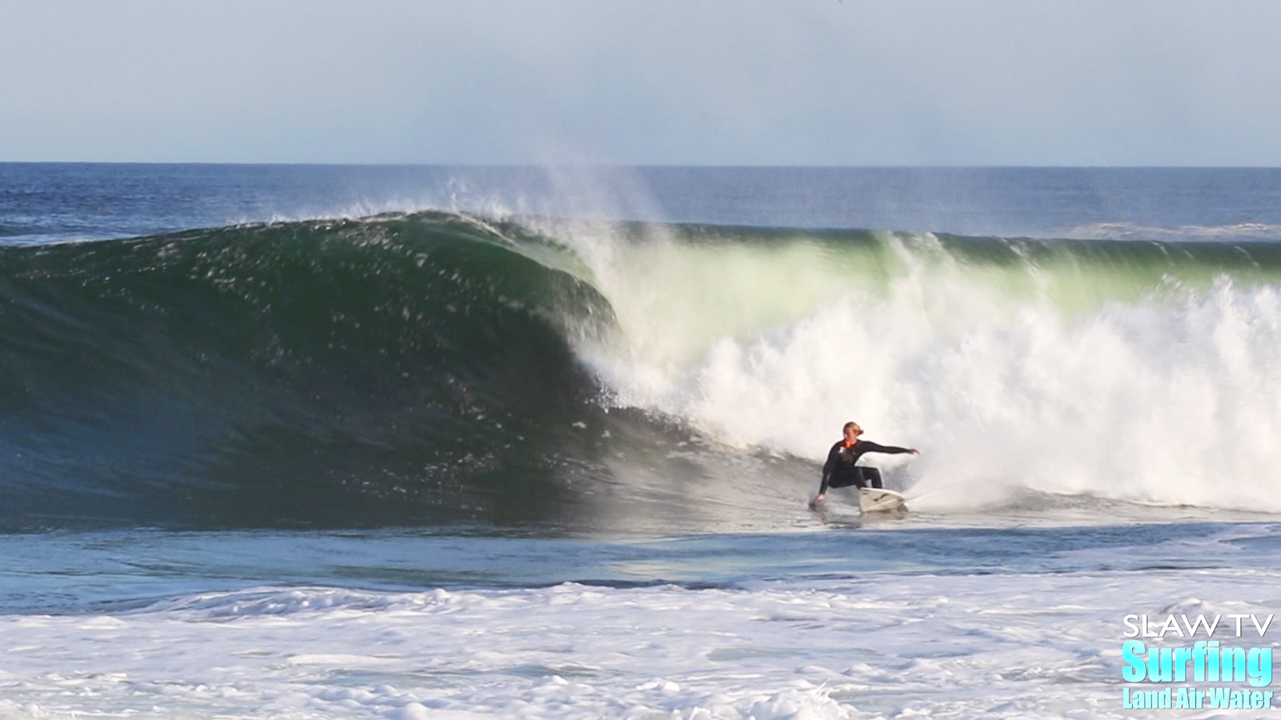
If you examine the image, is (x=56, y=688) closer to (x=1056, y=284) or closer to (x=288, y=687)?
(x=288, y=687)

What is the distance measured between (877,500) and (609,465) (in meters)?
2.19

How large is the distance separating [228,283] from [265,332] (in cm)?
102

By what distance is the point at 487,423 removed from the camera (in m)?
11.5

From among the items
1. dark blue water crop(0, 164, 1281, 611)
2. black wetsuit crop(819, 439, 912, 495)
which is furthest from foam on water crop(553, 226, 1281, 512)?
dark blue water crop(0, 164, 1281, 611)

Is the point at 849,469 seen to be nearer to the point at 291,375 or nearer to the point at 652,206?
the point at 291,375

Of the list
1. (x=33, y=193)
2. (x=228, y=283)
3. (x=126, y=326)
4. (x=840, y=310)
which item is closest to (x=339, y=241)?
(x=228, y=283)

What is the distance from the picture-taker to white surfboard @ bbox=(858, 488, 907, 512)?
968 centimetres

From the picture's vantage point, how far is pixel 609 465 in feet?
35.8

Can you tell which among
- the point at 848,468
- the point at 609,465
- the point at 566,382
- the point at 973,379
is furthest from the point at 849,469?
the point at 566,382

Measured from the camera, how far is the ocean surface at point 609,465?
209 inches

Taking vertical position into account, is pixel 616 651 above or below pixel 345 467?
below

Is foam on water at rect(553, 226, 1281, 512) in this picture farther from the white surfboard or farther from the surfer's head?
the surfer's head

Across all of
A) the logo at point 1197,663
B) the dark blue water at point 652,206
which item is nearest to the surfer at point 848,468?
the logo at point 1197,663

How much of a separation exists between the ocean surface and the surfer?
14.3 inches
